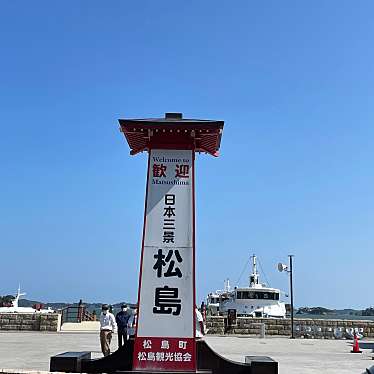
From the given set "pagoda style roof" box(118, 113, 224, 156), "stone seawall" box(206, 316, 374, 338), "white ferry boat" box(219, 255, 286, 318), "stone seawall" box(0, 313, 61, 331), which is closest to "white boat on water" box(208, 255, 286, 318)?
"white ferry boat" box(219, 255, 286, 318)

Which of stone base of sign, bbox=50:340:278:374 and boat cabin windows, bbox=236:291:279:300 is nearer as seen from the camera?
stone base of sign, bbox=50:340:278:374

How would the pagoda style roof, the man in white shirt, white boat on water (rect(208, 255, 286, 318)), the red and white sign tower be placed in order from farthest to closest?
white boat on water (rect(208, 255, 286, 318))
the man in white shirt
the pagoda style roof
the red and white sign tower

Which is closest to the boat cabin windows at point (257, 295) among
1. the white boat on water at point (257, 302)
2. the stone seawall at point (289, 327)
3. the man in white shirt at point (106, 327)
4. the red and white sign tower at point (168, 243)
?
the white boat on water at point (257, 302)

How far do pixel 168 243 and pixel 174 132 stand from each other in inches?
86.6

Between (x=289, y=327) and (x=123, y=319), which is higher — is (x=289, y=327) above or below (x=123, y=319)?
below

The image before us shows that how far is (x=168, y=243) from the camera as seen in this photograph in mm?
9617

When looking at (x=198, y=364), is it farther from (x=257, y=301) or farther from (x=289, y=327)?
(x=257, y=301)

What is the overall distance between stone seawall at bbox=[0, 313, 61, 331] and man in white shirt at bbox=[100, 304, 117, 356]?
13452 mm

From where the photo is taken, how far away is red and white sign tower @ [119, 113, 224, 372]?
30.4ft

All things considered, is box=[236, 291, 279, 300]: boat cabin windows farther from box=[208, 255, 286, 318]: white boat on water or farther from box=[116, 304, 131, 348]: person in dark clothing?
box=[116, 304, 131, 348]: person in dark clothing

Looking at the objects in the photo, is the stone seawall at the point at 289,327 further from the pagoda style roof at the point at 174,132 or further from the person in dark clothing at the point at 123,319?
the pagoda style roof at the point at 174,132

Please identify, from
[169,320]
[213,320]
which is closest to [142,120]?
[169,320]

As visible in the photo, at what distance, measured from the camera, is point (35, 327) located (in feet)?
84.9

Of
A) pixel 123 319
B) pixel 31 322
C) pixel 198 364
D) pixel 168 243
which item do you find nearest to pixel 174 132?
pixel 168 243
